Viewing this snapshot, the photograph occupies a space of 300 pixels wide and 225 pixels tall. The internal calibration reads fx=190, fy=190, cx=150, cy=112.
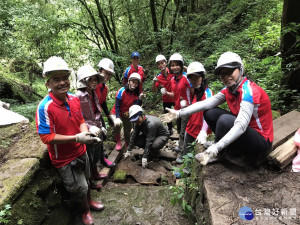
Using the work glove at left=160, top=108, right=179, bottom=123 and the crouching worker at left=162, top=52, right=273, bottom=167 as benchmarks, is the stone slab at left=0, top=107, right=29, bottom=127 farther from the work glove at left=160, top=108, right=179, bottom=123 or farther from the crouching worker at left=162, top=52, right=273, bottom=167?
the crouching worker at left=162, top=52, right=273, bottom=167

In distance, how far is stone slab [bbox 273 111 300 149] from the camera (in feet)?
9.67

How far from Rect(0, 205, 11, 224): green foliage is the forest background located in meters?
4.91

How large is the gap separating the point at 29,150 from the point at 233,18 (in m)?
10.2

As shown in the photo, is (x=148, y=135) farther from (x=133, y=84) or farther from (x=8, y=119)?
(x=8, y=119)

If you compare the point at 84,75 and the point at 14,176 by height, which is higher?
the point at 84,75

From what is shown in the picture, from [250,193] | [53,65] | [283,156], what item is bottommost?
[250,193]

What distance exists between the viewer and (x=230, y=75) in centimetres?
238

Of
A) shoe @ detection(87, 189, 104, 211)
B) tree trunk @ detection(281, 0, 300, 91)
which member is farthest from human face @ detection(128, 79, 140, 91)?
tree trunk @ detection(281, 0, 300, 91)

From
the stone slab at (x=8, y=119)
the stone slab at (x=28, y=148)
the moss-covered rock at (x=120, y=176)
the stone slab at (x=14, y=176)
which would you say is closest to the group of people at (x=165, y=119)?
the stone slab at (x=14, y=176)

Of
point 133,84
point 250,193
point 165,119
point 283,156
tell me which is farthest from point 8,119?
point 283,156

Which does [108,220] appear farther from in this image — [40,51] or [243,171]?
[40,51]

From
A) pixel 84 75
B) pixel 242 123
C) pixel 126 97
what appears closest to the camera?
pixel 242 123

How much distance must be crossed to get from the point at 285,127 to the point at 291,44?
A: 1902mm

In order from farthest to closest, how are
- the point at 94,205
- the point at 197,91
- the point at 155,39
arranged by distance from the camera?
the point at 155,39 < the point at 197,91 < the point at 94,205
